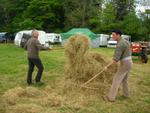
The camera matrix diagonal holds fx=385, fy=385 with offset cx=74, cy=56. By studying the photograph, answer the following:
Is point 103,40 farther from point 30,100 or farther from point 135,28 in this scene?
point 30,100

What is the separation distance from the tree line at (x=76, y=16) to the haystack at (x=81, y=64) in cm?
4226

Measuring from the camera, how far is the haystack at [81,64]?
483 inches

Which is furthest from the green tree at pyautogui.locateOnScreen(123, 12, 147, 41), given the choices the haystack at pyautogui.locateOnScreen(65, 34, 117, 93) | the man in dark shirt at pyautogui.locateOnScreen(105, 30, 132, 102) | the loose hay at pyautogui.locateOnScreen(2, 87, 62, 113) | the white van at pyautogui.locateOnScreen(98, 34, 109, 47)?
the loose hay at pyautogui.locateOnScreen(2, 87, 62, 113)

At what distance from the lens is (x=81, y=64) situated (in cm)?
1246

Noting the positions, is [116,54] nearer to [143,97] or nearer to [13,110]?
[143,97]

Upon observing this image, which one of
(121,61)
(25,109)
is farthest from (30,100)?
(121,61)

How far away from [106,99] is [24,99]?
86.9 inches

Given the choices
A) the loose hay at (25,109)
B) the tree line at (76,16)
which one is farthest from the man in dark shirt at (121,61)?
the tree line at (76,16)

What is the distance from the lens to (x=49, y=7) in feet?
219

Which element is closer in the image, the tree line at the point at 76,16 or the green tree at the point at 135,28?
Result: the green tree at the point at 135,28

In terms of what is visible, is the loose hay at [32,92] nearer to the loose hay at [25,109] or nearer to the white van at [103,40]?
the loose hay at [25,109]

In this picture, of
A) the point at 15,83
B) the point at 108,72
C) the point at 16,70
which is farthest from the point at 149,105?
the point at 16,70

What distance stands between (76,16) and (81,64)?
48201 millimetres

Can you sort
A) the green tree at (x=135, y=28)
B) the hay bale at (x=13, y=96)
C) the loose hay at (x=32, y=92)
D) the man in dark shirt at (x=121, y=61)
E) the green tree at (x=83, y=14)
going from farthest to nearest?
the green tree at (x=83, y=14)
the green tree at (x=135, y=28)
the loose hay at (x=32, y=92)
the man in dark shirt at (x=121, y=61)
the hay bale at (x=13, y=96)
